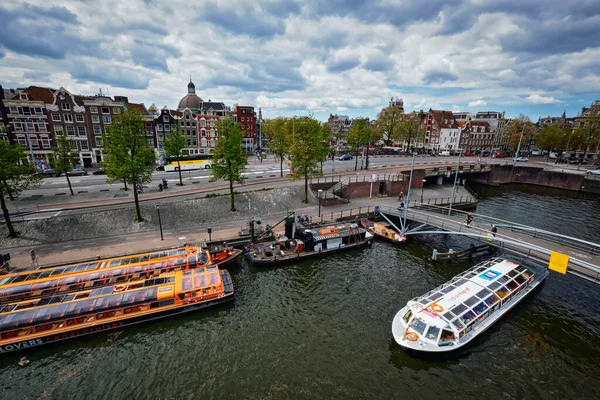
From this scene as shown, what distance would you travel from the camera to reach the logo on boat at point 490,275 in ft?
93.4

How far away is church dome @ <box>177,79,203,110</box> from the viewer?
114 m

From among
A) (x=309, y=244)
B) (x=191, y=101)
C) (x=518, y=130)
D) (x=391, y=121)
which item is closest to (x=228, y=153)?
(x=309, y=244)

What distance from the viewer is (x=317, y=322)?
26.0m

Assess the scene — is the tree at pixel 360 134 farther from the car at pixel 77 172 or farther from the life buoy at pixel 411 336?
the car at pixel 77 172

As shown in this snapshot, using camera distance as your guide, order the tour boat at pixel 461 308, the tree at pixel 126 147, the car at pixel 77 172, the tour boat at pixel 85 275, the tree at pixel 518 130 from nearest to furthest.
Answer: the tour boat at pixel 461 308 → the tour boat at pixel 85 275 → the tree at pixel 126 147 → the car at pixel 77 172 → the tree at pixel 518 130

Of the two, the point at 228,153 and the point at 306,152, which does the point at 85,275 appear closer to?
the point at 228,153

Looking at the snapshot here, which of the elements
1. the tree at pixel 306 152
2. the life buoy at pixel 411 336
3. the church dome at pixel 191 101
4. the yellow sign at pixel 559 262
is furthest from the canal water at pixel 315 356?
the church dome at pixel 191 101

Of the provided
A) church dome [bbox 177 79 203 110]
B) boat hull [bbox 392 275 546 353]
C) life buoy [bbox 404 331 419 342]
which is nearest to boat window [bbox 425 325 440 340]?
boat hull [bbox 392 275 546 353]

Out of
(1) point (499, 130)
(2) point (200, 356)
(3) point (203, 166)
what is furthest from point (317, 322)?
(1) point (499, 130)

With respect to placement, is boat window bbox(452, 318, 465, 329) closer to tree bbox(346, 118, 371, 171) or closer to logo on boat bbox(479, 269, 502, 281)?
logo on boat bbox(479, 269, 502, 281)

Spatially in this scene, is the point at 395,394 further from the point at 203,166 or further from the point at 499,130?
the point at 499,130

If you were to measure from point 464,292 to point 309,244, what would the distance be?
18.0 metres

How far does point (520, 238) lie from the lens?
116ft

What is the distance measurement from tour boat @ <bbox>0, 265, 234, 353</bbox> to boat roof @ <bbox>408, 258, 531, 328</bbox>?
59.0 ft
